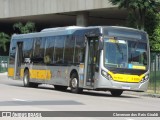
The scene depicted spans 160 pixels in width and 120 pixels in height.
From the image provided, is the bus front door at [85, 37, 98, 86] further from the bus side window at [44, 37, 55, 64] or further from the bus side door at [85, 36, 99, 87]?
the bus side window at [44, 37, 55, 64]

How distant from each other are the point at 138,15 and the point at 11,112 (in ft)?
76.3

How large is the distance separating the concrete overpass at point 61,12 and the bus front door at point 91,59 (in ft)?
87.9

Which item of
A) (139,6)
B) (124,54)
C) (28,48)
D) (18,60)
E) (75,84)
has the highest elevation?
(139,6)

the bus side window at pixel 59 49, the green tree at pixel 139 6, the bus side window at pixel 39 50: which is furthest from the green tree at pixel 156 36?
the bus side window at pixel 59 49

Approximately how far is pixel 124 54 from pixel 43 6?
3811 cm

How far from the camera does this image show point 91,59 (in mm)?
24109

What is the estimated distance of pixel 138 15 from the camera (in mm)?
36750

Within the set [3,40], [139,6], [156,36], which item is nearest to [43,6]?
[3,40]

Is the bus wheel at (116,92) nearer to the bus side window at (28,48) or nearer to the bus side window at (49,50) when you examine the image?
the bus side window at (49,50)

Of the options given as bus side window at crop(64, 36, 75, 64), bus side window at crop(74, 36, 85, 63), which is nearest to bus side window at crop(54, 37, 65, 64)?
bus side window at crop(64, 36, 75, 64)

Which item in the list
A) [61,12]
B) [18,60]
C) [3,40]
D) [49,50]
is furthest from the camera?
[3,40]

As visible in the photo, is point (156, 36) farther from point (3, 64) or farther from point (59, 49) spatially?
point (3, 64)

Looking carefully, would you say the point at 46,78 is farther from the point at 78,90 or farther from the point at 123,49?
the point at 123,49

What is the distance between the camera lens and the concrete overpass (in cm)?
5462
